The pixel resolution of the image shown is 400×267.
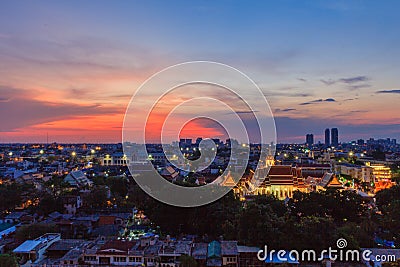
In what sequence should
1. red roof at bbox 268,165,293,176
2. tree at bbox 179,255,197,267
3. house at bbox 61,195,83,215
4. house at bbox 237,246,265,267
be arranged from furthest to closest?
1. red roof at bbox 268,165,293,176
2. house at bbox 61,195,83,215
3. house at bbox 237,246,265,267
4. tree at bbox 179,255,197,267

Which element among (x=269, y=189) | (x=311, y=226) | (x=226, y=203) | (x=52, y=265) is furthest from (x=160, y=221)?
(x=269, y=189)

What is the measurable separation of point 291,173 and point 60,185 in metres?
11.9

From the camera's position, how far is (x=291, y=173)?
59.5 ft

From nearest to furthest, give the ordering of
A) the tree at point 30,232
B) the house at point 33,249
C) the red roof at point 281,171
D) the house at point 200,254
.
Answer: the house at point 200,254 < the house at point 33,249 < the tree at point 30,232 < the red roof at point 281,171

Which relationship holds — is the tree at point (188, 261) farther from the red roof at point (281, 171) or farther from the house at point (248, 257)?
the red roof at point (281, 171)

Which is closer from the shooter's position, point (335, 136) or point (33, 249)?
point (33, 249)

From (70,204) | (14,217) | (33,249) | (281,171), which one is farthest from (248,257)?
(281,171)

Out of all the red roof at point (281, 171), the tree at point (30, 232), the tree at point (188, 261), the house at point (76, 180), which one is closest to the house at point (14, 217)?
the tree at point (30, 232)

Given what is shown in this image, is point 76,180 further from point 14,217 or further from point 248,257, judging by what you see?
point 248,257

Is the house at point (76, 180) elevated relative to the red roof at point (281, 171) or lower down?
lower down

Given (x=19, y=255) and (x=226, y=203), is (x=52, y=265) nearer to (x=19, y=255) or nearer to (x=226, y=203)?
(x=19, y=255)

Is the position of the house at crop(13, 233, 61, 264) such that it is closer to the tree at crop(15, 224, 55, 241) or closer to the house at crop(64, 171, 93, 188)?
the tree at crop(15, 224, 55, 241)

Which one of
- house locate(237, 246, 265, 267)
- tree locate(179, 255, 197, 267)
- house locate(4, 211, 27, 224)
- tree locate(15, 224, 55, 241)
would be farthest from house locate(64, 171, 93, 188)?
house locate(237, 246, 265, 267)

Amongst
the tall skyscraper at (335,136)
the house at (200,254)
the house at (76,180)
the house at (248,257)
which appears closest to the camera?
the house at (248,257)
